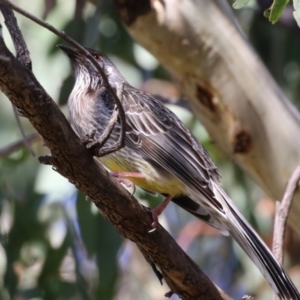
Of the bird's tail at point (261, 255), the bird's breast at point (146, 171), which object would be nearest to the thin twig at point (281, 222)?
the bird's tail at point (261, 255)

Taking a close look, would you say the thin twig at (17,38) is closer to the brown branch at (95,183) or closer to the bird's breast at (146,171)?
the brown branch at (95,183)

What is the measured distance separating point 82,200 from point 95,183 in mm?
1660

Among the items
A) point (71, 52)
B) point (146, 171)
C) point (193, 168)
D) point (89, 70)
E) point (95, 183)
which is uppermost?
point (71, 52)

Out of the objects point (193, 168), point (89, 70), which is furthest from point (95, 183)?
point (89, 70)

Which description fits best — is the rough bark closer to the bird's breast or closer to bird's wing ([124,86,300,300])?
bird's wing ([124,86,300,300])

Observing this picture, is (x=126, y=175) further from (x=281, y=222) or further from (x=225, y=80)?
(x=225, y=80)

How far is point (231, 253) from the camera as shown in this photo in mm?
5188

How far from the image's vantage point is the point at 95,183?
2215 mm

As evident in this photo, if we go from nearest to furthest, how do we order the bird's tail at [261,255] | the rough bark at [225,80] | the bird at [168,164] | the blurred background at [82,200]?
the bird's tail at [261,255]
the bird at [168,164]
the rough bark at [225,80]
the blurred background at [82,200]

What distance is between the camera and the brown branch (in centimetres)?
189

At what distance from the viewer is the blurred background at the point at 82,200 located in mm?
3834

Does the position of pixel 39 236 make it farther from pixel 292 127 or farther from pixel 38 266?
pixel 292 127

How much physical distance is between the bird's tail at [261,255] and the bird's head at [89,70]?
38.2 inches

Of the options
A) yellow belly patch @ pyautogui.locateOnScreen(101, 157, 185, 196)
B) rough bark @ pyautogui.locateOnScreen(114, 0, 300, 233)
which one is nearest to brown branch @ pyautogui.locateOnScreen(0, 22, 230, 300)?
yellow belly patch @ pyautogui.locateOnScreen(101, 157, 185, 196)
